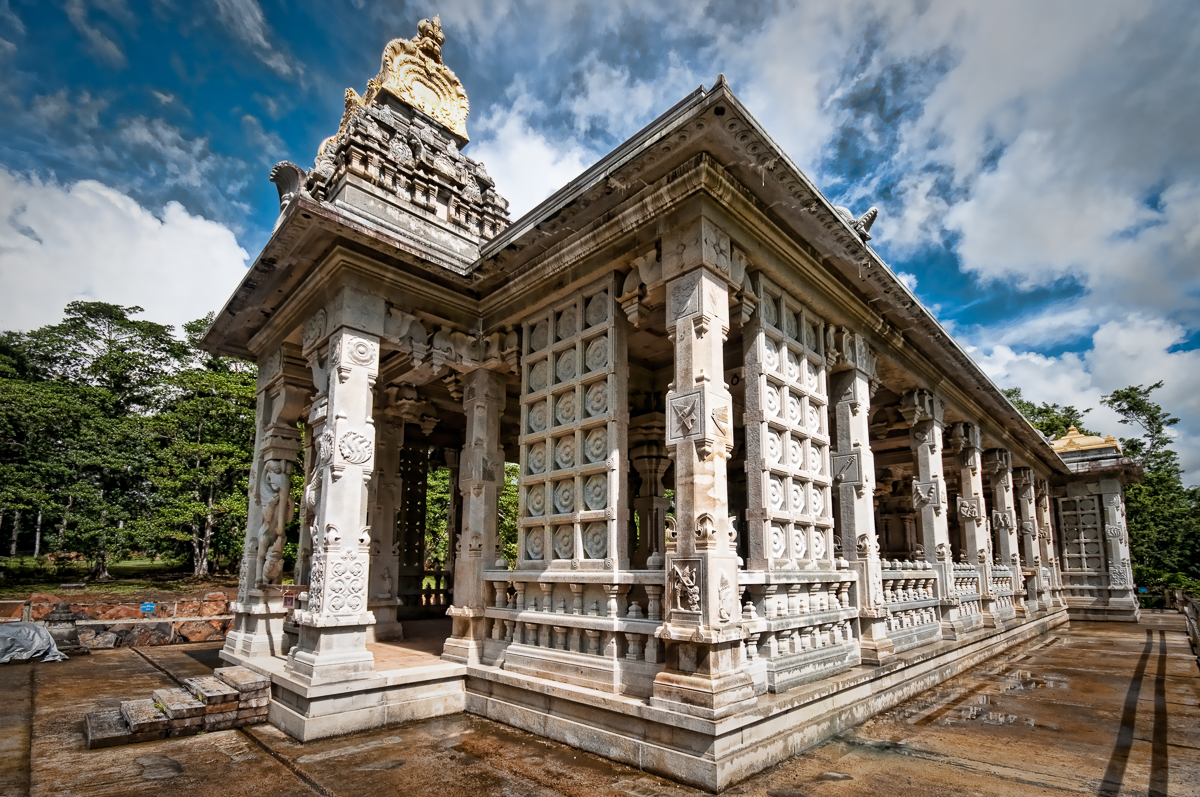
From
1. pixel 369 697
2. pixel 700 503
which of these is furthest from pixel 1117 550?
pixel 369 697

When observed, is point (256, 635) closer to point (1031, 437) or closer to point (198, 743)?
point (198, 743)

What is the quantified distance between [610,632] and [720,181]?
450 centimetres

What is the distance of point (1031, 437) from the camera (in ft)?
57.8

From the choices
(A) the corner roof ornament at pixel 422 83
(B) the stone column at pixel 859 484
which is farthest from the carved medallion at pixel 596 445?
(A) the corner roof ornament at pixel 422 83

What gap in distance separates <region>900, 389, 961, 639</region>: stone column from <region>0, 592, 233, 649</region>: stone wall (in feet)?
46.0

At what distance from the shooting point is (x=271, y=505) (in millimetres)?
9750

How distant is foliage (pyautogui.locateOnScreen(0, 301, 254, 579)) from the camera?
26000 millimetres

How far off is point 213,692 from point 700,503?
219 inches

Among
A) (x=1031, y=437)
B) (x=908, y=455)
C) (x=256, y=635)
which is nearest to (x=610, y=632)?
(x=256, y=635)

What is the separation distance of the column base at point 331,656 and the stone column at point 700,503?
3.27 m

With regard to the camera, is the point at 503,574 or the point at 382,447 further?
the point at 382,447

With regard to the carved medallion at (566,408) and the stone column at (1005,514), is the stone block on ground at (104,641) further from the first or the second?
the stone column at (1005,514)

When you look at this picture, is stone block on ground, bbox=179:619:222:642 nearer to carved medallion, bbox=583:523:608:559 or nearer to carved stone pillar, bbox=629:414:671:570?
carved stone pillar, bbox=629:414:671:570

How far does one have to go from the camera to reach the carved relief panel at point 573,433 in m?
6.78
